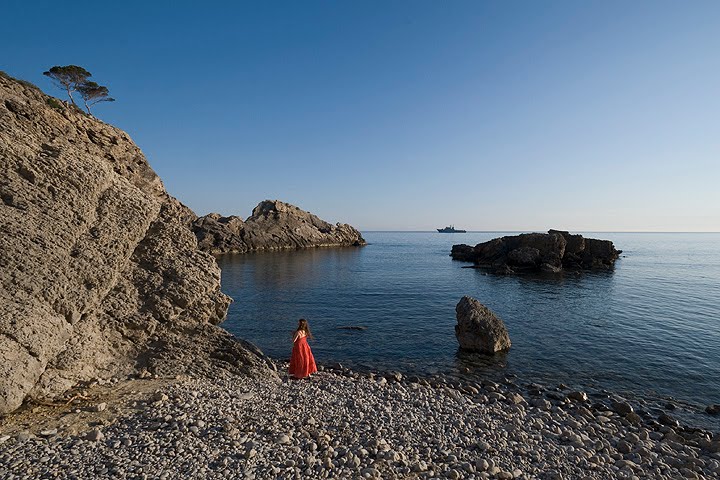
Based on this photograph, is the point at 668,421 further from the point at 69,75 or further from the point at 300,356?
the point at 69,75

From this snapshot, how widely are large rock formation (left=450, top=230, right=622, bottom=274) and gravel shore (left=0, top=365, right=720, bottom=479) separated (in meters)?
52.8

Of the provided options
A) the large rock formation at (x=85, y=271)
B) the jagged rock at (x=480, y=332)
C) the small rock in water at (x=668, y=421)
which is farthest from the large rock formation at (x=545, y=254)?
the large rock formation at (x=85, y=271)

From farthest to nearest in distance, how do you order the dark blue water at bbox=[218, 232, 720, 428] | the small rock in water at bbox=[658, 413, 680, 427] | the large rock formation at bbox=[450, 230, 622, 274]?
the large rock formation at bbox=[450, 230, 622, 274] → the dark blue water at bbox=[218, 232, 720, 428] → the small rock in water at bbox=[658, 413, 680, 427]

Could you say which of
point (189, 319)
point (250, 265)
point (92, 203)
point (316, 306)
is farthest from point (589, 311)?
point (250, 265)

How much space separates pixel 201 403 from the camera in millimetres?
10734

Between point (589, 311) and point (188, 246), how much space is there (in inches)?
1364

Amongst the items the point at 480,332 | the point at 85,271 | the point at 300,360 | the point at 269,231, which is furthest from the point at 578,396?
the point at 269,231

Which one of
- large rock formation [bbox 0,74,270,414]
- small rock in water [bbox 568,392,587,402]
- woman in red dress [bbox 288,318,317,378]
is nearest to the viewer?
large rock formation [bbox 0,74,270,414]

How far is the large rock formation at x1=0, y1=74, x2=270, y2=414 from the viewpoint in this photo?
389 inches

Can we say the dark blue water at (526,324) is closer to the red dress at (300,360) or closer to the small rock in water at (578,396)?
the small rock in water at (578,396)

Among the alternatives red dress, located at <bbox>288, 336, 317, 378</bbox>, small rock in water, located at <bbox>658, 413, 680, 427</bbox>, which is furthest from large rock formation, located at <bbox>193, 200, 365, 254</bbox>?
small rock in water, located at <bbox>658, 413, 680, 427</bbox>

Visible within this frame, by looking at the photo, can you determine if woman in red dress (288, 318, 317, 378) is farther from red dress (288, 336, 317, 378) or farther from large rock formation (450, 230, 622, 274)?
large rock formation (450, 230, 622, 274)

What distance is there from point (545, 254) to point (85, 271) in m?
72.0

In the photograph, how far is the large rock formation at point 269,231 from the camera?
94875 mm
